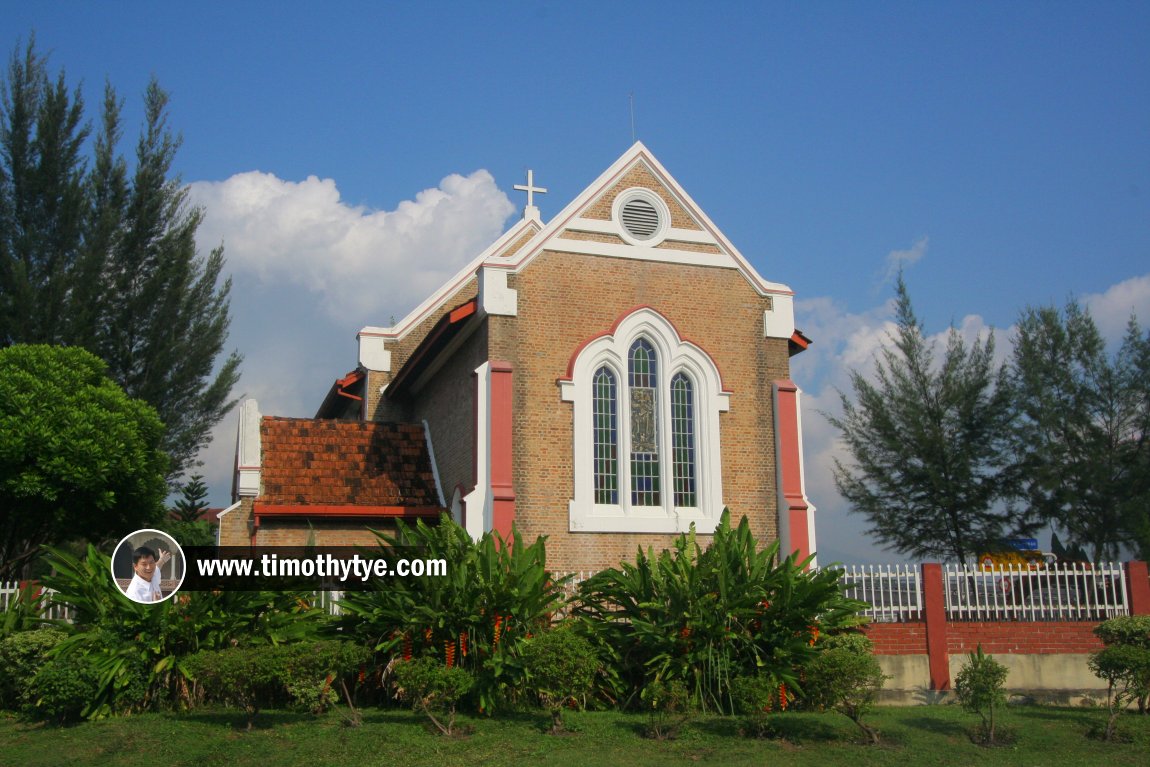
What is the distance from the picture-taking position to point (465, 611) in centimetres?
1340

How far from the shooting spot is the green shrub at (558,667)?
41.0ft

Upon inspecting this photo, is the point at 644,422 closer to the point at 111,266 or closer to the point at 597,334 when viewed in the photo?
the point at 597,334

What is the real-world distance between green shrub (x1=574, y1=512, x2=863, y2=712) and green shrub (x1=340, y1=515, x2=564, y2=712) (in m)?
1.15

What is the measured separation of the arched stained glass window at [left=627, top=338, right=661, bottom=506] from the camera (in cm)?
1897

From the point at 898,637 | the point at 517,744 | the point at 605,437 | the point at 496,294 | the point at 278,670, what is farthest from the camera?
the point at 605,437

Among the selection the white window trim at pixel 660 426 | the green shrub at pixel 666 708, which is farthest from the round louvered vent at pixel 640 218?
the green shrub at pixel 666 708

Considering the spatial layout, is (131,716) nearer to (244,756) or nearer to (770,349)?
(244,756)

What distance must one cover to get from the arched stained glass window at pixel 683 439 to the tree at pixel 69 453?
9.89m

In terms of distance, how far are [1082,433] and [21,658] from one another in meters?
27.2

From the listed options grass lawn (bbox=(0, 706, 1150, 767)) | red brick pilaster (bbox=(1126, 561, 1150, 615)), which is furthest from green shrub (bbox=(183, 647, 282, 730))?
red brick pilaster (bbox=(1126, 561, 1150, 615))

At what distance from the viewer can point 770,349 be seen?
66.6 ft

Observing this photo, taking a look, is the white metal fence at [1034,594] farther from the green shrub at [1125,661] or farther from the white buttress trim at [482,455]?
the white buttress trim at [482,455]

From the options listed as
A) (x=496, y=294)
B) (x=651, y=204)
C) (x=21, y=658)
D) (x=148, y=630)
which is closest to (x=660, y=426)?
(x=496, y=294)

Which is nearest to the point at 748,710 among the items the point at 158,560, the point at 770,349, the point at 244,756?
the point at 244,756
